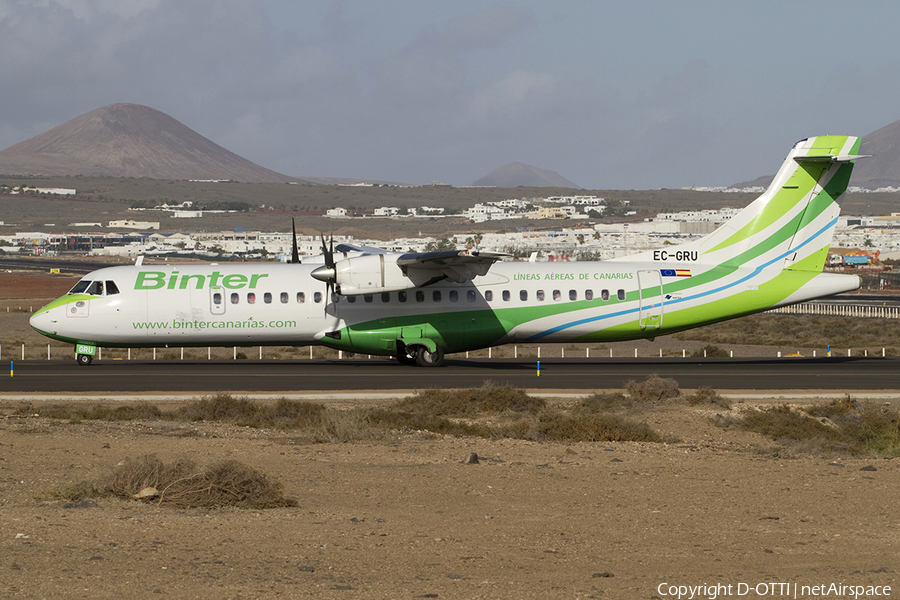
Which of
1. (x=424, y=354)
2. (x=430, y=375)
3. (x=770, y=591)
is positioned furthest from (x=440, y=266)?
(x=770, y=591)

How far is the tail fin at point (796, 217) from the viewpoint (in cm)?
3353

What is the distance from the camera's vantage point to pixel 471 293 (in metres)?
32.3

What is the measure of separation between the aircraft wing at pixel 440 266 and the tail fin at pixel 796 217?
27.7 ft

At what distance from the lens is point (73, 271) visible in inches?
4606

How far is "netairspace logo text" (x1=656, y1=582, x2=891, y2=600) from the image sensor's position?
8070 mm

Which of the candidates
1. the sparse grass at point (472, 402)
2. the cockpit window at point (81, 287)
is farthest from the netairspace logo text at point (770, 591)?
the cockpit window at point (81, 287)

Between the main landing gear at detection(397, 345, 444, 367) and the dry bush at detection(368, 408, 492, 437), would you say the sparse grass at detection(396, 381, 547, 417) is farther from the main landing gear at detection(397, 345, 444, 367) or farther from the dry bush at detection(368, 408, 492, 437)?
the main landing gear at detection(397, 345, 444, 367)

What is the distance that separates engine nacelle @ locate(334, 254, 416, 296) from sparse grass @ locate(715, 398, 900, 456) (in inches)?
501

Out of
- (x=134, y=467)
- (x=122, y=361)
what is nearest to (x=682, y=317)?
(x=122, y=361)

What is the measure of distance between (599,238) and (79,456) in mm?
177785

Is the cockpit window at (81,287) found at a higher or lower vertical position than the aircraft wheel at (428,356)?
higher

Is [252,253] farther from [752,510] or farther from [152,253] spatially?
[752,510]

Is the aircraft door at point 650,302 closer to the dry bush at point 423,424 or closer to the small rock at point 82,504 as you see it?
the dry bush at point 423,424

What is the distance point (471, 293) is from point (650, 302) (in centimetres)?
615
